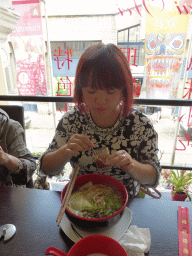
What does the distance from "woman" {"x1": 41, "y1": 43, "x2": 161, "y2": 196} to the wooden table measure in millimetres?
191

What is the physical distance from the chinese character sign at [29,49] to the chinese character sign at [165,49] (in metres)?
1.56

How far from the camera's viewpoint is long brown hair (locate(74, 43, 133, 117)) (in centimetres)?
86

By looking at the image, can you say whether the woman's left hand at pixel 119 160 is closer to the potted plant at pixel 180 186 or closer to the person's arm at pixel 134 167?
the person's arm at pixel 134 167

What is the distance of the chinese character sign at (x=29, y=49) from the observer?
8.75 ft

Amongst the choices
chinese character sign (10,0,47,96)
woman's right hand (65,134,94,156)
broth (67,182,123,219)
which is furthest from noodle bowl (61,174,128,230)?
chinese character sign (10,0,47,96)

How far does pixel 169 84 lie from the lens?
105 inches

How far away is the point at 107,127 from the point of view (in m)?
1.09

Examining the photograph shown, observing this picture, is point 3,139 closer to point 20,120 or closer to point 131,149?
point 20,120

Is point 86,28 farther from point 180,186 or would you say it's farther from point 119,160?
point 180,186

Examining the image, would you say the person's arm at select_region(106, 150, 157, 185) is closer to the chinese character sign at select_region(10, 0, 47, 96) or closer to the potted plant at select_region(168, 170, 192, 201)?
the potted plant at select_region(168, 170, 192, 201)

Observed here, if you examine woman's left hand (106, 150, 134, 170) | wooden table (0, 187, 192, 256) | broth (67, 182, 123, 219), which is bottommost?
wooden table (0, 187, 192, 256)

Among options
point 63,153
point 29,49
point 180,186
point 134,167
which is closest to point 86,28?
point 29,49

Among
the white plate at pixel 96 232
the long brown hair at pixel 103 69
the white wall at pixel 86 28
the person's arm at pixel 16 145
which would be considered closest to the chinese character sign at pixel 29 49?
the white wall at pixel 86 28

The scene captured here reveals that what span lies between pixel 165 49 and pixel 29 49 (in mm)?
1998
